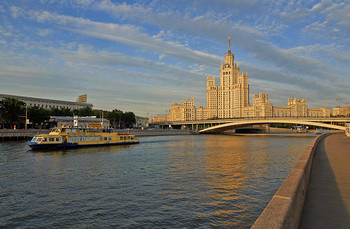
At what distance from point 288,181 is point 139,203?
9.33m

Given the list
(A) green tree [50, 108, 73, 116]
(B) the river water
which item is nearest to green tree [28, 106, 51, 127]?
(A) green tree [50, 108, 73, 116]

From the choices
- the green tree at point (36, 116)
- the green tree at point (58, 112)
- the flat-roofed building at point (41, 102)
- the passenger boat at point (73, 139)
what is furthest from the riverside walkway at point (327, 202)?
the flat-roofed building at point (41, 102)

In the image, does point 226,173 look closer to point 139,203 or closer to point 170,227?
point 139,203

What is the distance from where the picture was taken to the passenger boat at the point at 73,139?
48.6 metres

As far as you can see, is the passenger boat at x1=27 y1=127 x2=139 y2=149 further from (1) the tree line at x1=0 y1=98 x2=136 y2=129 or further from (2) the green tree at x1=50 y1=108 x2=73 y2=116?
(2) the green tree at x1=50 y1=108 x2=73 y2=116

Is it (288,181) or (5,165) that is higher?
(288,181)

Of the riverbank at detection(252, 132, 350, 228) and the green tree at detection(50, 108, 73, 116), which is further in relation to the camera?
the green tree at detection(50, 108, 73, 116)

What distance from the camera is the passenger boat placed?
48594 mm

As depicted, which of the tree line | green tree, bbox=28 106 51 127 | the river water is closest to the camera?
the river water

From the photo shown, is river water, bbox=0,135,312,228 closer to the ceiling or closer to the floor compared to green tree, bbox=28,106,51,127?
closer to the floor

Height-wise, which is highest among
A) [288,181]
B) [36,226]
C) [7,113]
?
[7,113]

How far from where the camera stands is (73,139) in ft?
175

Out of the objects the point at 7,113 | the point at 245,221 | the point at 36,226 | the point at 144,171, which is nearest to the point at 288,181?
the point at 245,221

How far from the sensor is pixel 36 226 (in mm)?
12398
